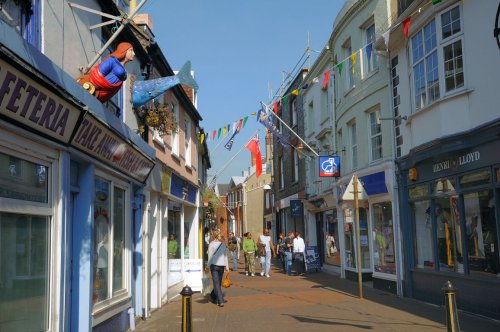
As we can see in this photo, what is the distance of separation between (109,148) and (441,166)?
745 centimetres

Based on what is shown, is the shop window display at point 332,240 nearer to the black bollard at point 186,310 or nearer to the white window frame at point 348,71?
the white window frame at point 348,71

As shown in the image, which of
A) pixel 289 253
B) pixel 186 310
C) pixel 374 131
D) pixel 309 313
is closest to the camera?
pixel 186 310

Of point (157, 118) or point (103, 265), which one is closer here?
point (103, 265)

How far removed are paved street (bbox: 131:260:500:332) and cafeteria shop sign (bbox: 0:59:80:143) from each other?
4892mm

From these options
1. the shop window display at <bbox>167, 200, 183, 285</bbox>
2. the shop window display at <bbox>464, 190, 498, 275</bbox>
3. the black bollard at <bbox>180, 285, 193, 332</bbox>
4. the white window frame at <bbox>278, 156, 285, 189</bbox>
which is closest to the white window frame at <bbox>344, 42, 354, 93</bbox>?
the shop window display at <bbox>167, 200, 183, 285</bbox>

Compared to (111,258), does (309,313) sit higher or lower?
lower

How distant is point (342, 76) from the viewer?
18.6 m

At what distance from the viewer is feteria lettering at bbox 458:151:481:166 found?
10.3 m

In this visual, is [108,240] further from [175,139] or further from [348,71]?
[348,71]

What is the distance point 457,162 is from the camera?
11.1 m

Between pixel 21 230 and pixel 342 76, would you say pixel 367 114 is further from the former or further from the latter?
pixel 21 230

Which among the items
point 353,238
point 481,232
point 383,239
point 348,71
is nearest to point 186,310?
point 481,232

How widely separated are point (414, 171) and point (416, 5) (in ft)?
12.8

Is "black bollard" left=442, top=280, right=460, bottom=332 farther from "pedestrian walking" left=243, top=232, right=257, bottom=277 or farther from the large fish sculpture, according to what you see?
"pedestrian walking" left=243, top=232, right=257, bottom=277
